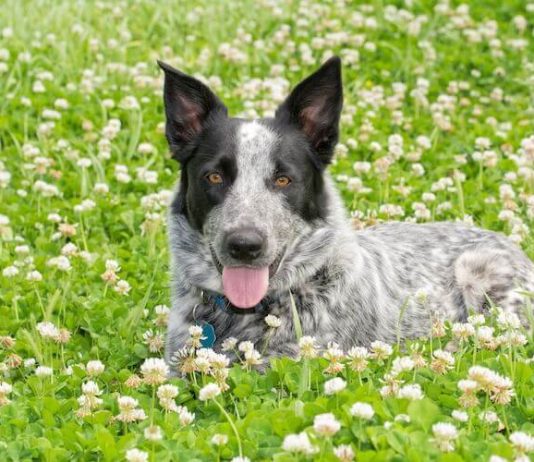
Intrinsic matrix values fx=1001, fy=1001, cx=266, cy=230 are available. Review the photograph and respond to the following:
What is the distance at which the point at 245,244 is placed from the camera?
5.93m

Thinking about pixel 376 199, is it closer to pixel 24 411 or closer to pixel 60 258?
pixel 60 258

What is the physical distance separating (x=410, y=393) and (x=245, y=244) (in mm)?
1608

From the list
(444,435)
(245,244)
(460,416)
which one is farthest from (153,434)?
(245,244)

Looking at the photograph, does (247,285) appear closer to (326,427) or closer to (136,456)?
(136,456)

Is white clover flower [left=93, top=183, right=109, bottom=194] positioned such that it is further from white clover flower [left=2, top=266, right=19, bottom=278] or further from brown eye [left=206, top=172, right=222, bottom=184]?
brown eye [left=206, top=172, right=222, bottom=184]

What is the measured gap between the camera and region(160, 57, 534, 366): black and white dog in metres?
6.23

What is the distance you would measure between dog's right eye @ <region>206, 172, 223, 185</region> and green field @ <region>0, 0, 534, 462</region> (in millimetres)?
1236

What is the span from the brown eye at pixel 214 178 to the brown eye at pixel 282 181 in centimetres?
36

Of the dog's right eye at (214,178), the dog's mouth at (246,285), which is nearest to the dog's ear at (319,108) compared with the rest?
the dog's right eye at (214,178)

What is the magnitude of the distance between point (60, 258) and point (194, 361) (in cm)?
280

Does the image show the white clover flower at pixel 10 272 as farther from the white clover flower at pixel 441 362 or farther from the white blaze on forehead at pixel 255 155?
the white clover flower at pixel 441 362

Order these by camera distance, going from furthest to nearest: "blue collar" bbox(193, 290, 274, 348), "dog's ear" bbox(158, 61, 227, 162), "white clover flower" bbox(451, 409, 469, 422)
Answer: "dog's ear" bbox(158, 61, 227, 162)
"blue collar" bbox(193, 290, 274, 348)
"white clover flower" bbox(451, 409, 469, 422)

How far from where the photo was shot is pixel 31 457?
4.70m

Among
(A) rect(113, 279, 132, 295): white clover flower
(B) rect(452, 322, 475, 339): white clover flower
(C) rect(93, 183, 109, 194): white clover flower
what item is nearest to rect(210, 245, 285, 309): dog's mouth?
(B) rect(452, 322, 475, 339): white clover flower
